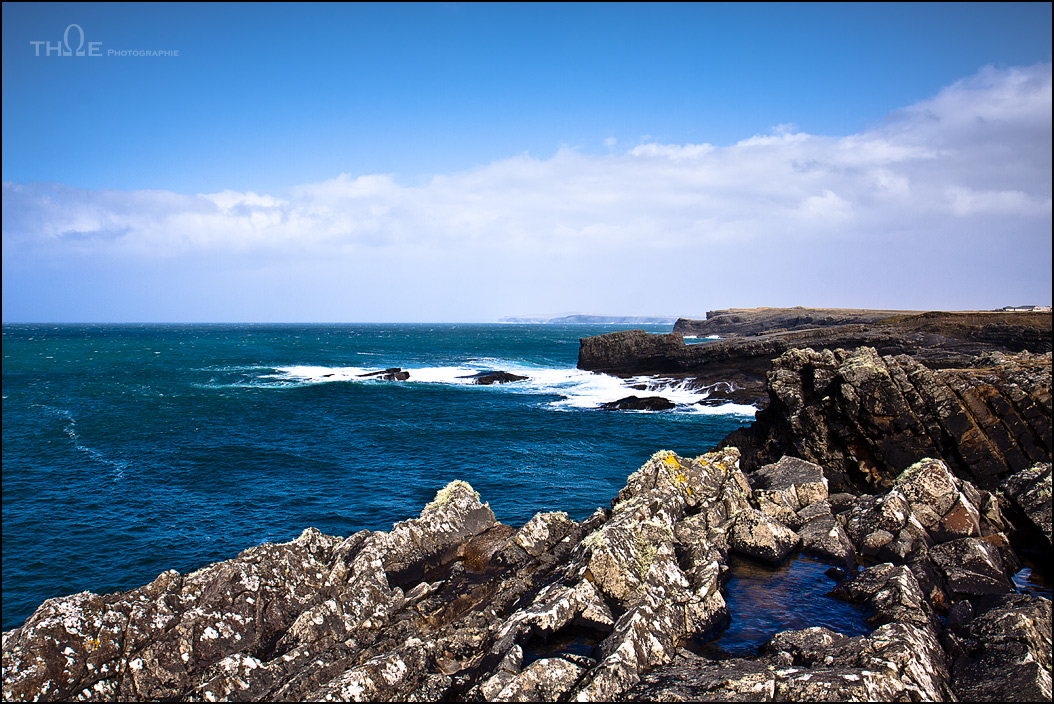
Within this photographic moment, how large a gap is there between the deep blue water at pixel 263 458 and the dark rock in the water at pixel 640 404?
98.3 inches

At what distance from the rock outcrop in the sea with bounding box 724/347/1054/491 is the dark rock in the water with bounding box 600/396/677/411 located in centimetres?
2778

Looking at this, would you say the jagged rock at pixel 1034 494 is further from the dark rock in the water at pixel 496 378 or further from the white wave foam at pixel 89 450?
the dark rock in the water at pixel 496 378

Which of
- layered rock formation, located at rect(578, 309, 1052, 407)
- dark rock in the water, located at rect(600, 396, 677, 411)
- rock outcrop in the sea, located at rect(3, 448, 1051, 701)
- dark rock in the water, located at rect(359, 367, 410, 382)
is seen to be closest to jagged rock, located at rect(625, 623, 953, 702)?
rock outcrop in the sea, located at rect(3, 448, 1051, 701)

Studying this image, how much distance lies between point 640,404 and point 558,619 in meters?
46.6

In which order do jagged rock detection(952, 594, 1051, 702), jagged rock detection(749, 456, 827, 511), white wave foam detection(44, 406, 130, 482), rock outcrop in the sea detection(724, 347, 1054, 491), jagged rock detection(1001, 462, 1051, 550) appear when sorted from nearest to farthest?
jagged rock detection(952, 594, 1051, 702) → jagged rock detection(1001, 462, 1051, 550) → jagged rock detection(749, 456, 827, 511) → rock outcrop in the sea detection(724, 347, 1054, 491) → white wave foam detection(44, 406, 130, 482)

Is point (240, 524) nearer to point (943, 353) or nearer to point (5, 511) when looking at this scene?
point (5, 511)

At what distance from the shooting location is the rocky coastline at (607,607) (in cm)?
944

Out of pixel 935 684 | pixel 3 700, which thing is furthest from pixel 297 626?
pixel 935 684

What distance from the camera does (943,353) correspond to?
47375 millimetres

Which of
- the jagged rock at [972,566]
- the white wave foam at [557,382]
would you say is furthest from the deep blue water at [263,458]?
the jagged rock at [972,566]

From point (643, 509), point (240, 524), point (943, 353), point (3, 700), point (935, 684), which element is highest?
point (943, 353)

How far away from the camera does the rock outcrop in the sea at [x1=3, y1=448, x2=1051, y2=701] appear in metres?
9.35

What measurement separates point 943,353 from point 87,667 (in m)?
57.8

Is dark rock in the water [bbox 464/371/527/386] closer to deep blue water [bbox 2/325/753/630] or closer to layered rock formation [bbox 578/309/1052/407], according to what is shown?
deep blue water [bbox 2/325/753/630]
